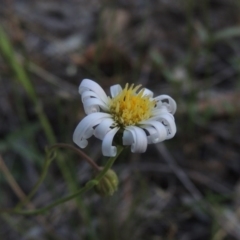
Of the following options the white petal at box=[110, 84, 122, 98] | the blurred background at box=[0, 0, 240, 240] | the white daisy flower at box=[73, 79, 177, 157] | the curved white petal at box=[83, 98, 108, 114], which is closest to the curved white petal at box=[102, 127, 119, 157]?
the white daisy flower at box=[73, 79, 177, 157]

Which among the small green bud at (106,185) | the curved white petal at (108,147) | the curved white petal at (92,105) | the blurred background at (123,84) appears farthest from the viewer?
the blurred background at (123,84)

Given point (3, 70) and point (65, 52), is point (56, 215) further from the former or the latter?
point (65, 52)

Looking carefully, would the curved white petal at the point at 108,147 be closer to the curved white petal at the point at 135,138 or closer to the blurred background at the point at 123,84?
the curved white petal at the point at 135,138

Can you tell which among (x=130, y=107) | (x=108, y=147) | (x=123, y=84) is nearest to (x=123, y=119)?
(x=130, y=107)

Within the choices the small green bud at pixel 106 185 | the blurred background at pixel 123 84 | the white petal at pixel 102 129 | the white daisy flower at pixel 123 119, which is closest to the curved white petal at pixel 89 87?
the white daisy flower at pixel 123 119

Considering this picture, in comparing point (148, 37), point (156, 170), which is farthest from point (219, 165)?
point (148, 37)
